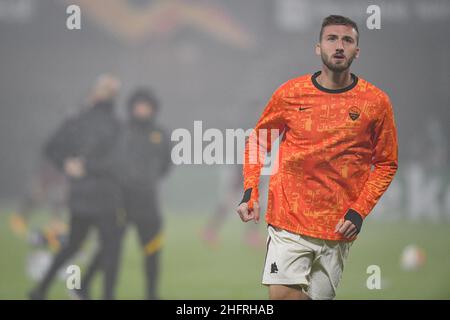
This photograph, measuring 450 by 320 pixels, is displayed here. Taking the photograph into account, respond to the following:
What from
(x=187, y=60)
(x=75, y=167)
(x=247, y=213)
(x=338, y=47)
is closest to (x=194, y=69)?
(x=187, y=60)

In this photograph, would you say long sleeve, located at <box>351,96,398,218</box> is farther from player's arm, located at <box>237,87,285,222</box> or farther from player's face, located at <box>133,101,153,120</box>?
player's face, located at <box>133,101,153,120</box>

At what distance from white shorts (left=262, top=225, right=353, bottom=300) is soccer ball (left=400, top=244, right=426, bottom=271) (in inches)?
99.5

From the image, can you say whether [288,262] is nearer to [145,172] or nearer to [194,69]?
[145,172]

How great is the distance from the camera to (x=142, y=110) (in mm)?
5680

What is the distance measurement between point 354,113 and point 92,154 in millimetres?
2531

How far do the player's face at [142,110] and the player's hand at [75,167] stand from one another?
1.80 ft

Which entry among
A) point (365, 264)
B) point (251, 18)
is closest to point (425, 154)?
point (365, 264)

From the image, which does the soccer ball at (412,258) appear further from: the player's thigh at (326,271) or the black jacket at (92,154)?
the player's thigh at (326,271)

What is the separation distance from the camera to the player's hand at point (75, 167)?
5344 mm

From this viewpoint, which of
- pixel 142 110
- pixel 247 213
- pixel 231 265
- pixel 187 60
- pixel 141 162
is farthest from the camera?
pixel 187 60

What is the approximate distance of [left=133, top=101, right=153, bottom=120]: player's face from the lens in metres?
5.63

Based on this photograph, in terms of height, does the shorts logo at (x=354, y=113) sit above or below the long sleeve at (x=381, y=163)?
above

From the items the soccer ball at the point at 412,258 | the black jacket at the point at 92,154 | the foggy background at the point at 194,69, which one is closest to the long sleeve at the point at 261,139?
the black jacket at the point at 92,154

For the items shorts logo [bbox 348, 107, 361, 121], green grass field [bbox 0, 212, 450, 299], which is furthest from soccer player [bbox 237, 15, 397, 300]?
green grass field [bbox 0, 212, 450, 299]
